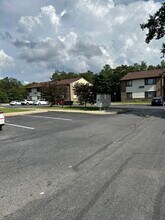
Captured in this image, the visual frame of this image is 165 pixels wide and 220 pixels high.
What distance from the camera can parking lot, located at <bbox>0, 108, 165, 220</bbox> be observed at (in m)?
4.70

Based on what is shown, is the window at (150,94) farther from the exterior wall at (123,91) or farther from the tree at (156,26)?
the tree at (156,26)

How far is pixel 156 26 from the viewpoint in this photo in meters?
27.1

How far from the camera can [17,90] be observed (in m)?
101

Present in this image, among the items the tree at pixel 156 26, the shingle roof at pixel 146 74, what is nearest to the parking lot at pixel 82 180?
the tree at pixel 156 26

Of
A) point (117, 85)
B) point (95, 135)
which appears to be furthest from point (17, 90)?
point (95, 135)

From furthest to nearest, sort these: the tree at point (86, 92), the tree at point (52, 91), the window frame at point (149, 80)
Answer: the window frame at point (149, 80) < the tree at point (52, 91) < the tree at point (86, 92)

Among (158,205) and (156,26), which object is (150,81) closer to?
(156,26)

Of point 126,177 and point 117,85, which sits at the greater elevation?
point 117,85

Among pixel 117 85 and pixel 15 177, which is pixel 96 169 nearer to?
pixel 15 177

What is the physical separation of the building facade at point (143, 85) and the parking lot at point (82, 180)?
2236 inches

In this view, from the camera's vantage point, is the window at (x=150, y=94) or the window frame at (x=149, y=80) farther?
the window at (x=150, y=94)

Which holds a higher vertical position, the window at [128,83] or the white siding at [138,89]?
the window at [128,83]

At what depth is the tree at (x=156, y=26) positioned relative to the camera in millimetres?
26266

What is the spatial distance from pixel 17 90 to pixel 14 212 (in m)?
99.2
